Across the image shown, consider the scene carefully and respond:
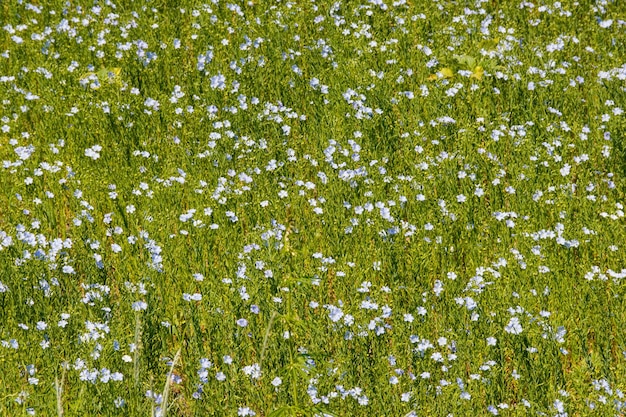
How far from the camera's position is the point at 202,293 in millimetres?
5008

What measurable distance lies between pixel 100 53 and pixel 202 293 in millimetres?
3326

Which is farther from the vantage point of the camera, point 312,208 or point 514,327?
point 312,208

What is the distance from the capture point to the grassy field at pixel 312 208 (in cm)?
450

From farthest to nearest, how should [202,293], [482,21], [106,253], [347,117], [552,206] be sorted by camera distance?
[482,21] < [347,117] < [552,206] < [106,253] < [202,293]

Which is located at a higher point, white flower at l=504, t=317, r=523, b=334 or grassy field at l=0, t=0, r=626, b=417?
grassy field at l=0, t=0, r=626, b=417

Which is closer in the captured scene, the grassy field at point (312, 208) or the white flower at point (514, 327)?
the grassy field at point (312, 208)

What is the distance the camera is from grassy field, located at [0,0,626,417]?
4500 millimetres

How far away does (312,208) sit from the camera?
605 centimetres

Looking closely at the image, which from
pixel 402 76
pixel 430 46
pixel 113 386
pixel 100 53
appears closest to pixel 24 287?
pixel 113 386

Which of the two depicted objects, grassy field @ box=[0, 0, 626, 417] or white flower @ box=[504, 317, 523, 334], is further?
white flower @ box=[504, 317, 523, 334]

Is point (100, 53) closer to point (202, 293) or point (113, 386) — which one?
point (202, 293)

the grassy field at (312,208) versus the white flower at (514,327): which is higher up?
the grassy field at (312,208)

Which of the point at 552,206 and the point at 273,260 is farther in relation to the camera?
the point at 552,206

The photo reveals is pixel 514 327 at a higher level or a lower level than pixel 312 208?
lower
